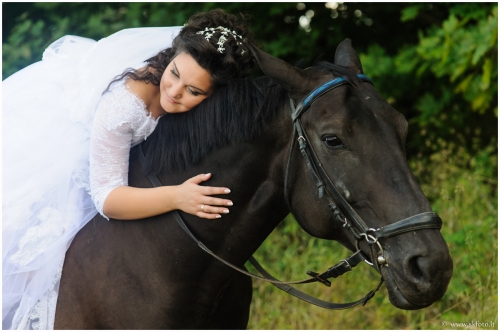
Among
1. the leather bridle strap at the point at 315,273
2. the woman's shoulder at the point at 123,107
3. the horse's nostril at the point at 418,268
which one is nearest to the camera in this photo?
the horse's nostril at the point at 418,268

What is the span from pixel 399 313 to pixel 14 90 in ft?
11.8

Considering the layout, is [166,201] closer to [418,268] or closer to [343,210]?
[343,210]

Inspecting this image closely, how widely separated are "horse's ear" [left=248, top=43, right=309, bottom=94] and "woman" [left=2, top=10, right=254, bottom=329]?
29 centimetres

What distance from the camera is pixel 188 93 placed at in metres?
2.41

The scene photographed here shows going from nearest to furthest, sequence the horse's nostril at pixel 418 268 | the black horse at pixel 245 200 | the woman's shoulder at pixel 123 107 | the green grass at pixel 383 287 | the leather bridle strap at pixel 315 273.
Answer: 1. the horse's nostril at pixel 418 268
2. the black horse at pixel 245 200
3. the leather bridle strap at pixel 315 273
4. the woman's shoulder at pixel 123 107
5. the green grass at pixel 383 287

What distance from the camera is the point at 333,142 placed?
2088 millimetres

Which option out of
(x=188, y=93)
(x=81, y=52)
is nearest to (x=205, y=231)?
(x=188, y=93)

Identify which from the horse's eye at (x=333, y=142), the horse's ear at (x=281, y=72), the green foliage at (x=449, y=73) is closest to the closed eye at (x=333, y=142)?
the horse's eye at (x=333, y=142)

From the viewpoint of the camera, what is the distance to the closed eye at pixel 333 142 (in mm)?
2075

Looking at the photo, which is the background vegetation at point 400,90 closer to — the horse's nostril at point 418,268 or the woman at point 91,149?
the woman at point 91,149

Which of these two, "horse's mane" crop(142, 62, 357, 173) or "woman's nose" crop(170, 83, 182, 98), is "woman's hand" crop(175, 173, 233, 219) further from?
"woman's nose" crop(170, 83, 182, 98)

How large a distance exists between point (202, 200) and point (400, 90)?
14.8 ft

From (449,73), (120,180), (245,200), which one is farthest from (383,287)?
(120,180)

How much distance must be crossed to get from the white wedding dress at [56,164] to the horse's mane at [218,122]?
114 mm
